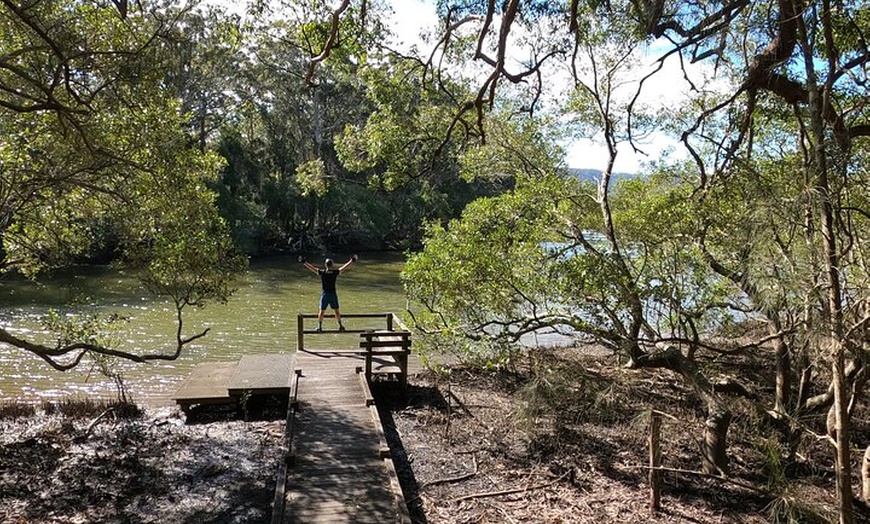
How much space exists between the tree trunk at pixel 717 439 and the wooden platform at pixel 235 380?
287 inches

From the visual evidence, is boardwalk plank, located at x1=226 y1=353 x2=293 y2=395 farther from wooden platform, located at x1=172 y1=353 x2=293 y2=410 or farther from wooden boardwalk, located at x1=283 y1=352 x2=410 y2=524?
wooden boardwalk, located at x1=283 y1=352 x2=410 y2=524

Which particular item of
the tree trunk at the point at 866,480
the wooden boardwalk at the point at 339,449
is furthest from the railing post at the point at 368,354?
the tree trunk at the point at 866,480

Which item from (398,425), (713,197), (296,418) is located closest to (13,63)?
(296,418)

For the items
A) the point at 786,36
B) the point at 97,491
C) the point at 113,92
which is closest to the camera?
the point at 786,36

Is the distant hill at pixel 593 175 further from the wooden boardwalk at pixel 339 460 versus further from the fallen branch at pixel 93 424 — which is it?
the fallen branch at pixel 93 424

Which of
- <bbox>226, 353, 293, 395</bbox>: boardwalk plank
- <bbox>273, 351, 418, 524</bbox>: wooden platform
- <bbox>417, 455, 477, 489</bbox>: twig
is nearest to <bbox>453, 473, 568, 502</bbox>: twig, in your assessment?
<bbox>417, 455, 477, 489</bbox>: twig

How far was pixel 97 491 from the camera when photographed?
318 inches

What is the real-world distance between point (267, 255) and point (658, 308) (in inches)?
1302

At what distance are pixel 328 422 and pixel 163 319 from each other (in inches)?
503

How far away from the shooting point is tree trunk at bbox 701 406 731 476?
7816mm

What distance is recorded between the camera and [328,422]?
31.3 feet

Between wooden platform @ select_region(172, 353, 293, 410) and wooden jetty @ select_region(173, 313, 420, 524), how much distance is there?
0.7 inches

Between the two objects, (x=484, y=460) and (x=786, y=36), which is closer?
(x=786, y=36)

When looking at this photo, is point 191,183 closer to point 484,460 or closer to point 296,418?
point 296,418
